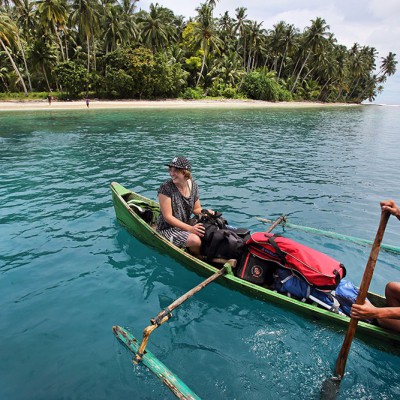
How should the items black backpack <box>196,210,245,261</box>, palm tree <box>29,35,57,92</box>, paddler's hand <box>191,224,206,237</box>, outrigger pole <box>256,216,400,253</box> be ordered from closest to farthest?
black backpack <box>196,210,245,261</box> → paddler's hand <box>191,224,206,237</box> → outrigger pole <box>256,216,400,253</box> → palm tree <box>29,35,57,92</box>

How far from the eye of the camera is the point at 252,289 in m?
4.73

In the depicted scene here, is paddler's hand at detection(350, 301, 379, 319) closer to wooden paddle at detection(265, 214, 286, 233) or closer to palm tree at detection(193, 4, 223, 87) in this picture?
wooden paddle at detection(265, 214, 286, 233)

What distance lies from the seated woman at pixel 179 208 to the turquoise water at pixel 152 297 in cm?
72

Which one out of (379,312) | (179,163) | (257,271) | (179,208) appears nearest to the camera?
(379,312)

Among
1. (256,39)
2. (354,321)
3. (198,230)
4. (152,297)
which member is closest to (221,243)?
(198,230)

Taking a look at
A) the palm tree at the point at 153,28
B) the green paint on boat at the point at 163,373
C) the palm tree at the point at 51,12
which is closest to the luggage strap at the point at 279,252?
the green paint on boat at the point at 163,373

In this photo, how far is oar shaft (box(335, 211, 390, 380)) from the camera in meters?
3.29

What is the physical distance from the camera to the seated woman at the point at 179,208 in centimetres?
538

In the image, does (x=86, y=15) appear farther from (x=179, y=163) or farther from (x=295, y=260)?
(x=295, y=260)

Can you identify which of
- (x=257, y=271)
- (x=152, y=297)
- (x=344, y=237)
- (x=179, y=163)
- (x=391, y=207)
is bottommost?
(x=152, y=297)

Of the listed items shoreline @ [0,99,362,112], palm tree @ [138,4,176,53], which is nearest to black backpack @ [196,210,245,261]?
shoreline @ [0,99,362,112]

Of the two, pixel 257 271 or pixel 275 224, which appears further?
pixel 275 224

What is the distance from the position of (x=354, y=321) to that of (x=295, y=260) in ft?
4.02

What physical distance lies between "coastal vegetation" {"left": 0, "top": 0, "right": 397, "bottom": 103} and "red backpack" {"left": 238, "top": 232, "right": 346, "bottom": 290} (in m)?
41.9
